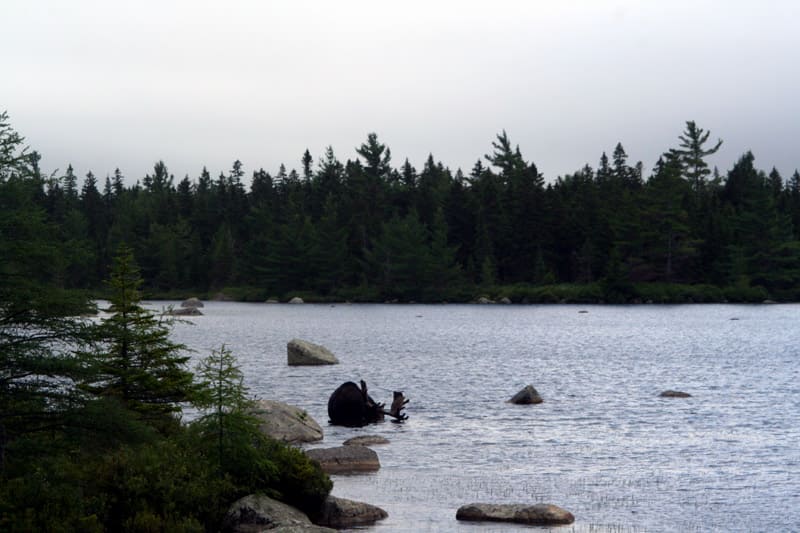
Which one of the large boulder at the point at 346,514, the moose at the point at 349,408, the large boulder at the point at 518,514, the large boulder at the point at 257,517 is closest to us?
the large boulder at the point at 257,517

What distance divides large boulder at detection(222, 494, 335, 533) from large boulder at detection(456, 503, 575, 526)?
3.85 metres

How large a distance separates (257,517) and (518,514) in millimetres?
5580

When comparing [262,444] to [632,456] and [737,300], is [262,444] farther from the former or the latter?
[737,300]

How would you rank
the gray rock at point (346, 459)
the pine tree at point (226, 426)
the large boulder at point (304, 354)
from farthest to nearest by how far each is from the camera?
the large boulder at point (304, 354)
the gray rock at point (346, 459)
the pine tree at point (226, 426)

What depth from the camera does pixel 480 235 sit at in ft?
476

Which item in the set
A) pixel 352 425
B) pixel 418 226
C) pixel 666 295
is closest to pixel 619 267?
pixel 666 295

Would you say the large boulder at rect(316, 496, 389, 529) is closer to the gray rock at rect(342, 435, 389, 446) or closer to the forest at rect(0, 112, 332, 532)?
the forest at rect(0, 112, 332, 532)

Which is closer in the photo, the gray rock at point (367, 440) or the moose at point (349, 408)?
the gray rock at point (367, 440)

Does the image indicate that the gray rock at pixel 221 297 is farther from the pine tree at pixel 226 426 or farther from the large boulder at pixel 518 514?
the pine tree at pixel 226 426

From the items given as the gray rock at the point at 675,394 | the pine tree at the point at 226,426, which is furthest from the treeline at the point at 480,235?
the pine tree at the point at 226,426

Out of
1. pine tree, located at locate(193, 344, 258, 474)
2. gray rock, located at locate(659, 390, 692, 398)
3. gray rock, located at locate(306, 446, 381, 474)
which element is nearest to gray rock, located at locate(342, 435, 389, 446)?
gray rock, located at locate(306, 446, 381, 474)

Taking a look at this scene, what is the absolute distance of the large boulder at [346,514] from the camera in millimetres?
17884

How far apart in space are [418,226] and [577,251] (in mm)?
25544

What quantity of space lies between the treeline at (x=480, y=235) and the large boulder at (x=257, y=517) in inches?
4171
